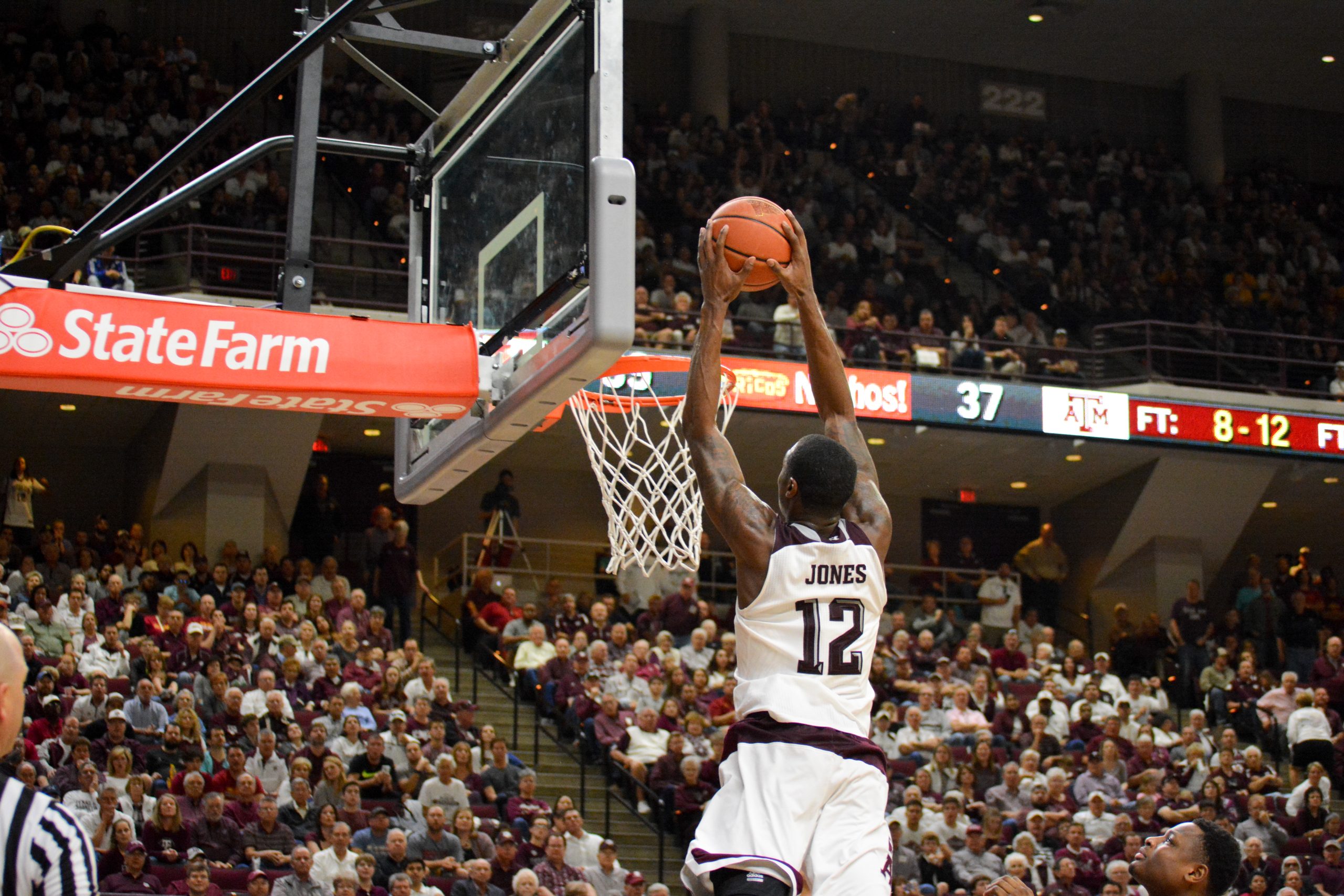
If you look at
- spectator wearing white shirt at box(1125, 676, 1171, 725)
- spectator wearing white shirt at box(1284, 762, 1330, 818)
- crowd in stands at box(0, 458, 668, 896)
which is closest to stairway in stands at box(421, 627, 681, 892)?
crowd in stands at box(0, 458, 668, 896)

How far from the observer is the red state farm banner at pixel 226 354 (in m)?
5.27

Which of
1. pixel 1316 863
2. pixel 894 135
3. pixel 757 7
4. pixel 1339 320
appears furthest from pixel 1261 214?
pixel 1316 863

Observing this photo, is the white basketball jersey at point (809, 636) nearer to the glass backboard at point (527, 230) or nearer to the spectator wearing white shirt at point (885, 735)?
the glass backboard at point (527, 230)

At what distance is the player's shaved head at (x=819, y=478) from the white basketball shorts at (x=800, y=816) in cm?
52

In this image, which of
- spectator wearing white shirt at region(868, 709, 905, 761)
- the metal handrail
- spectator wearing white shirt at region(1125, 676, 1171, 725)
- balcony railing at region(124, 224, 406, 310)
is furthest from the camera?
balcony railing at region(124, 224, 406, 310)

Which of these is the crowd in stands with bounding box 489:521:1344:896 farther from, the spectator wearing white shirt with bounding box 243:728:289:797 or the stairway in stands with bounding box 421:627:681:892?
the spectator wearing white shirt with bounding box 243:728:289:797

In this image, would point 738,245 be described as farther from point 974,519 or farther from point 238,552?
point 974,519

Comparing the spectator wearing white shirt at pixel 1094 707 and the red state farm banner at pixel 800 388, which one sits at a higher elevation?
the red state farm banner at pixel 800 388

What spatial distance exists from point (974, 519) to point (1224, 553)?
3.25m

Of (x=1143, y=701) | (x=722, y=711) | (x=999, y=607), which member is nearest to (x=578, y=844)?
(x=722, y=711)

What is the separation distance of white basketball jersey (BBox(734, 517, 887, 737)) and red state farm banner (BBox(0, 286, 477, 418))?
1970 millimetres

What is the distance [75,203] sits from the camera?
50.9 ft

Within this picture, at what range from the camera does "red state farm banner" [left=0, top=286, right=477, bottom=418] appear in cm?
527

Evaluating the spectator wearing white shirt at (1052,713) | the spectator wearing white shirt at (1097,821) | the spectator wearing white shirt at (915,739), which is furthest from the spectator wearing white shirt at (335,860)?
the spectator wearing white shirt at (1052,713)
